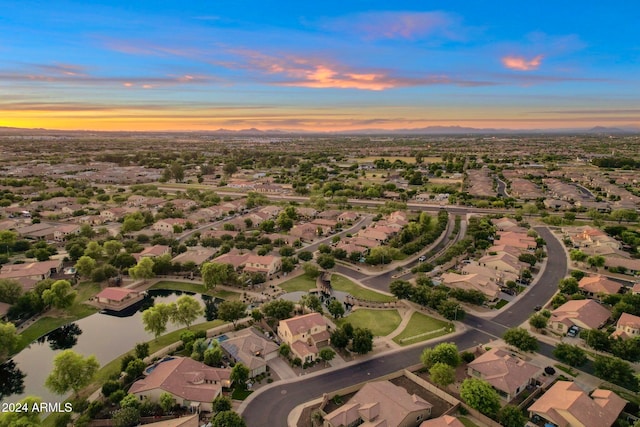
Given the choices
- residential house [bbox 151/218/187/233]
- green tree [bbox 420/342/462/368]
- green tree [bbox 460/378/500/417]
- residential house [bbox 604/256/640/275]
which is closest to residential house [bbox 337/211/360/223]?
residential house [bbox 151/218/187/233]

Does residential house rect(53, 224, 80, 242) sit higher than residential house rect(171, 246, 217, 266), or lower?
higher

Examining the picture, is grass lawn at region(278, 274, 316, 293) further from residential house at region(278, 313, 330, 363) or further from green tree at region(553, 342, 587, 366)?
green tree at region(553, 342, 587, 366)

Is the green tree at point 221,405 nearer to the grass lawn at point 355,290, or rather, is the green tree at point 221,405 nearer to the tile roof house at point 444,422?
the tile roof house at point 444,422

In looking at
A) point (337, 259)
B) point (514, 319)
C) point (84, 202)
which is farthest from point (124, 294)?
point (84, 202)

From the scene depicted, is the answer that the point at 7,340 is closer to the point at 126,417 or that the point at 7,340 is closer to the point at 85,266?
the point at 126,417

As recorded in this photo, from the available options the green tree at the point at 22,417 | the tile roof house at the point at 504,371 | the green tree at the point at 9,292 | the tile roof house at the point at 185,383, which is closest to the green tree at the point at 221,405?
the tile roof house at the point at 185,383

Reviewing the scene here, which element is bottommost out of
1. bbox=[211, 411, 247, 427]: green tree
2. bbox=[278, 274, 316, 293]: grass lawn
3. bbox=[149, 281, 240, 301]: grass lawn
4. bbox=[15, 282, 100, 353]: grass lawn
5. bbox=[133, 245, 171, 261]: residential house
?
bbox=[15, 282, 100, 353]: grass lawn
